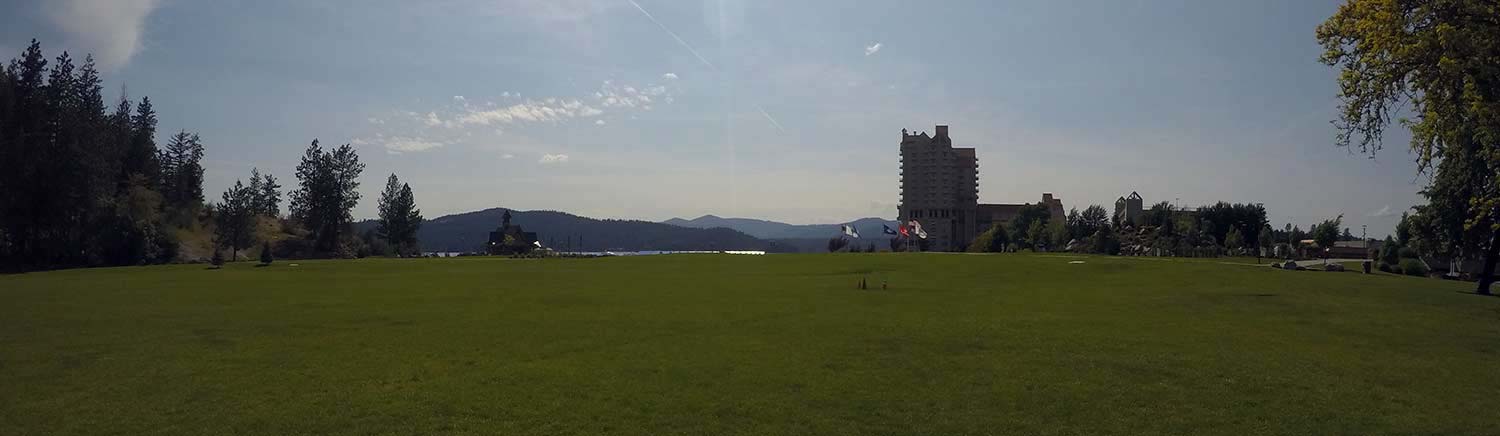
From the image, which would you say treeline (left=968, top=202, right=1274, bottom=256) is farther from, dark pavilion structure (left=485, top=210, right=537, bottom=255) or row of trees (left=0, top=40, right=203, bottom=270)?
row of trees (left=0, top=40, right=203, bottom=270)

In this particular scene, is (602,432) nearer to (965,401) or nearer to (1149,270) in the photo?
(965,401)

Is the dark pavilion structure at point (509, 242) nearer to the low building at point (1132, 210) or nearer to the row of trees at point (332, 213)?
the row of trees at point (332, 213)

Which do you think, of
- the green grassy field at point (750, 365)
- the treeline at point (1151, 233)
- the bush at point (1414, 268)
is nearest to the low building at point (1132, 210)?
the treeline at point (1151, 233)

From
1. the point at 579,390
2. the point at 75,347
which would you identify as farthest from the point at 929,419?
the point at 75,347

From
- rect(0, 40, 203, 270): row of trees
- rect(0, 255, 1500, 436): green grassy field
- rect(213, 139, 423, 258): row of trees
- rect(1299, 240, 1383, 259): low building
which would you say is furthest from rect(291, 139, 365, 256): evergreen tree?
rect(1299, 240, 1383, 259): low building

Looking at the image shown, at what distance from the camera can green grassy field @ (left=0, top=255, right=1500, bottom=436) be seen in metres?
11.9

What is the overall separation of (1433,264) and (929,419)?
76833mm

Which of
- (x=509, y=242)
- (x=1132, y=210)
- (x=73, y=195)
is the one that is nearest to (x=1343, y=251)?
(x=1132, y=210)

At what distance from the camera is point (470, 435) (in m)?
10.9

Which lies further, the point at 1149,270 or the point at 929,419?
the point at 1149,270

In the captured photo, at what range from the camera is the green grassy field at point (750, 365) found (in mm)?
11852

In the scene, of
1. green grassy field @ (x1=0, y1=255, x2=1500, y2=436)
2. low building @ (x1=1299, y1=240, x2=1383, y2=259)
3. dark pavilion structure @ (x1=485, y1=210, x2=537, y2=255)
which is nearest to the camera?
green grassy field @ (x1=0, y1=255, x2=1500, y2=436)

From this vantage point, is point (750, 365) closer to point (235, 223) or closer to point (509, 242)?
point (235, 223)

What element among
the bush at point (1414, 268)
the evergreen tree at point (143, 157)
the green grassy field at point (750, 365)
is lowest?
the green grassy field at point (750, 365)
